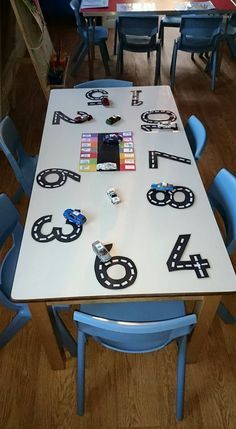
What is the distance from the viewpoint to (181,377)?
1279 mm

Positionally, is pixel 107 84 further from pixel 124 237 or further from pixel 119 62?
pixel 119 62

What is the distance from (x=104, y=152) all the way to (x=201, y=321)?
874 mm

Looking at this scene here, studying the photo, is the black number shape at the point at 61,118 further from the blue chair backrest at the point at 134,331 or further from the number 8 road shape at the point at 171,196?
the blue chair backrest at the point at 134,331

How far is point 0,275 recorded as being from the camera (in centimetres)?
138

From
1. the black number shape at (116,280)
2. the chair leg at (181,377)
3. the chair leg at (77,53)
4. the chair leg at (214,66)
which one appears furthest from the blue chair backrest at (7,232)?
the chair leg at (77,53)

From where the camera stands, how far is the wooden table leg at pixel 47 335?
1.14 meters

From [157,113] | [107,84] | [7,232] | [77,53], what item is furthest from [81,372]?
[77,53]


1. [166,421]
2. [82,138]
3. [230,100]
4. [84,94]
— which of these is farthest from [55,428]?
[230,100]

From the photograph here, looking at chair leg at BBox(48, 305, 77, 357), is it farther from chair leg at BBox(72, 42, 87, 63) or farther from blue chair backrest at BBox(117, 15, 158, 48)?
chair leg at BBox(72, 42, 87, 63)

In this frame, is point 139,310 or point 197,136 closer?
point 139,310

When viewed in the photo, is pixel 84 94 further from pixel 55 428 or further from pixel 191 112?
pixel 55 428

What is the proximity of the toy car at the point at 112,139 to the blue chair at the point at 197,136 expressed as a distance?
39cm

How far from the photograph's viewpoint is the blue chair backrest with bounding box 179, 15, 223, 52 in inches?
121

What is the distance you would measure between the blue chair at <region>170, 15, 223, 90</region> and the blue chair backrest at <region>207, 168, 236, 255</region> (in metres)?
2.28
